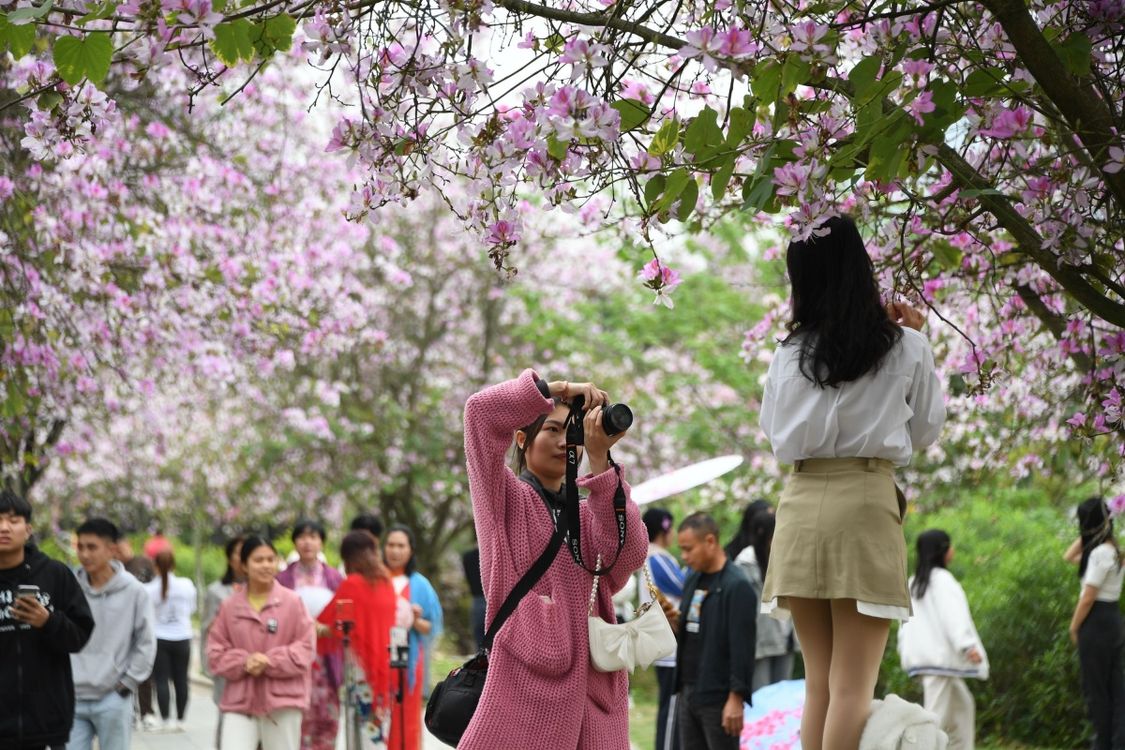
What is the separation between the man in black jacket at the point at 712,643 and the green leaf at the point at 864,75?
4.22 metres

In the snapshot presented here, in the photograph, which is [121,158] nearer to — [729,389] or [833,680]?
[833,680]

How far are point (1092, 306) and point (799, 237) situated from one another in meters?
0.95

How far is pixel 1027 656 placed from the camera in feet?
40.0

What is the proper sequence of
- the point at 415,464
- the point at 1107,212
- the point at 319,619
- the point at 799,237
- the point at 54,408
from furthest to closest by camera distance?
the point at 415,464, the point at 54,408, the point at 319,619, the point at 1107,212, the point at 799,237

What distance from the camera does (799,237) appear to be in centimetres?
372

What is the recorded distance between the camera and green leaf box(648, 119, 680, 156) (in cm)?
375

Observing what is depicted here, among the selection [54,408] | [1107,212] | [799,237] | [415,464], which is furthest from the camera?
[415,464]

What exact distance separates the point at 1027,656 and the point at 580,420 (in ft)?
30.3

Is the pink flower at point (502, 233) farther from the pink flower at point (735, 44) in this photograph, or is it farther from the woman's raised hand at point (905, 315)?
the woman's raised hand at point (905, 315)

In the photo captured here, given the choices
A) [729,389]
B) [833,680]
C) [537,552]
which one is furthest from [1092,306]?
[729,389]

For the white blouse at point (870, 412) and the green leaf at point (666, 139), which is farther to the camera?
the white blouse at point (870, 412)

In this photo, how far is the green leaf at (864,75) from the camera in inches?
142

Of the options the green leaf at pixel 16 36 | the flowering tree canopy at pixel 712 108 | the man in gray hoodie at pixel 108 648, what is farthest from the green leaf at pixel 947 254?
the man in gray hoodie at pixel 108 648

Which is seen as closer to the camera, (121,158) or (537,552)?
(537,552)
